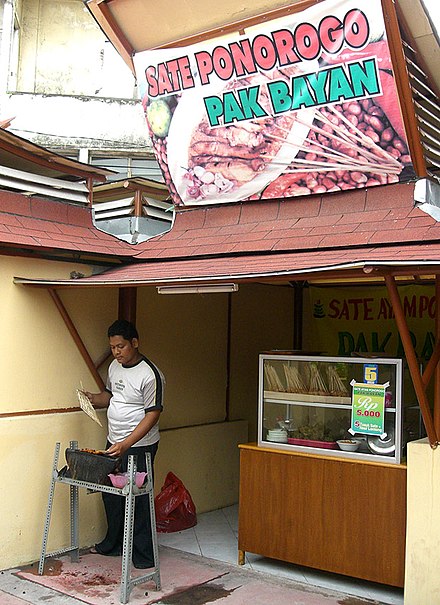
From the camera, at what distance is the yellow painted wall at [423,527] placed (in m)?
4.91

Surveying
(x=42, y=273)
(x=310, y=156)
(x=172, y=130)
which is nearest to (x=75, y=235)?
(x=42, y=273)

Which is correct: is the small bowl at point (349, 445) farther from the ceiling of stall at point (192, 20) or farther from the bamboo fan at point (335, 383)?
the ceiling of stall at point (192, 20)

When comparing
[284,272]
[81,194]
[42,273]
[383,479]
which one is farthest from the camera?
[81,194]

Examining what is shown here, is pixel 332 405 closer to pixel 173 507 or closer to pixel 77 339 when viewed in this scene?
pixel 173 507

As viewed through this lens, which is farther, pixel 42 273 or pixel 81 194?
pixel 81 194

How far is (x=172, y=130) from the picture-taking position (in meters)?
7.02

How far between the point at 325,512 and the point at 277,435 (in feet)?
2.58

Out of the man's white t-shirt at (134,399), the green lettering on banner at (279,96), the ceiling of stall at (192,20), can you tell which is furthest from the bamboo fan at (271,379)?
the ceiling of stall at (192,20)

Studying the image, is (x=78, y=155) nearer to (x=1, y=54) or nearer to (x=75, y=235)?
(x=1, y=54)

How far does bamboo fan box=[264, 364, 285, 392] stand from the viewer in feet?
20.1

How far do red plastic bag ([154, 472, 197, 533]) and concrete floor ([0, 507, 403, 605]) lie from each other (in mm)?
523

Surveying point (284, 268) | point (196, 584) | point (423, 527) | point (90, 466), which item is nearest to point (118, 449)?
point (90, 466)

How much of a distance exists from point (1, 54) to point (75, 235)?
10723 millimetres

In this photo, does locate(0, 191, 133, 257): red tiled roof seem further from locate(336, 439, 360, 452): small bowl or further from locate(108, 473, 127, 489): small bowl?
locate(336, 439, 360, 452): small bowl
